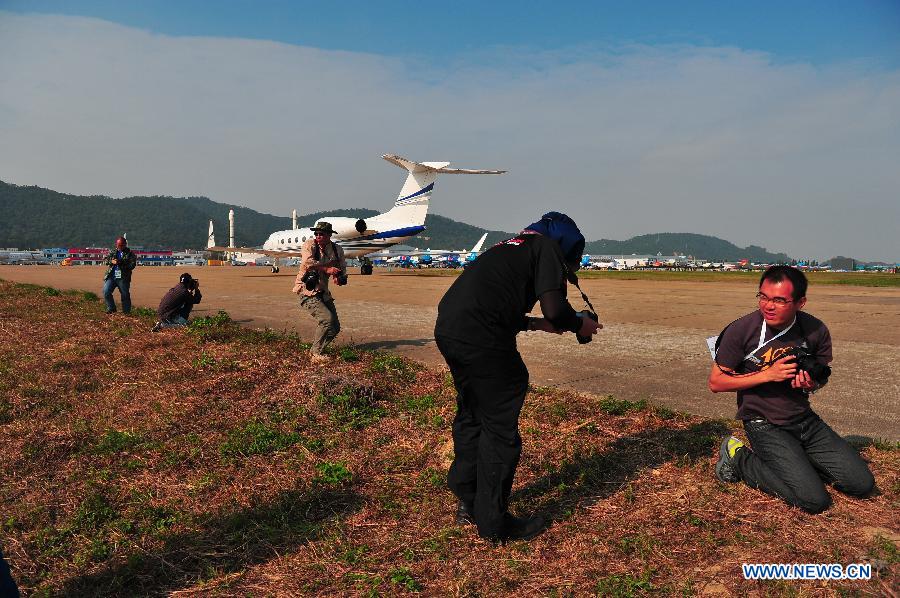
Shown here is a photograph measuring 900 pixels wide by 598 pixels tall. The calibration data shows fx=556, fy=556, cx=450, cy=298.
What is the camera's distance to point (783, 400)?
3.68 meters

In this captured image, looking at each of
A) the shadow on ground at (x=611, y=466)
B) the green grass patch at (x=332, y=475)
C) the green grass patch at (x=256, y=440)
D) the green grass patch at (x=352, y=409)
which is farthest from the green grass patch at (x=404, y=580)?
the green grass patch at (x=352, y=409)

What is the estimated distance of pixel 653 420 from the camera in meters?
4.98

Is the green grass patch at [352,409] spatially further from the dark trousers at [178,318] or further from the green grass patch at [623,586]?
the dark trousers at [178,318]

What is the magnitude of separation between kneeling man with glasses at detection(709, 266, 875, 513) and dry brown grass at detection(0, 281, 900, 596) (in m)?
0.15

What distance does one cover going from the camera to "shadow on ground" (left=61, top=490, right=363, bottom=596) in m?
2.82

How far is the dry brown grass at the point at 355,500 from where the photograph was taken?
2822 mm

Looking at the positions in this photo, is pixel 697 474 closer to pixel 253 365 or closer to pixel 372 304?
pixel 253 365

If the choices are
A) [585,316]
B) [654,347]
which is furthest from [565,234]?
[654,347]

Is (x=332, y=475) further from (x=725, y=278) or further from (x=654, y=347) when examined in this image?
(x=725, y=278)

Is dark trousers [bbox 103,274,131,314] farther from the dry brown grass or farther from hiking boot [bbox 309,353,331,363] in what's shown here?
hiking boot [bbox 309,353,331,363]

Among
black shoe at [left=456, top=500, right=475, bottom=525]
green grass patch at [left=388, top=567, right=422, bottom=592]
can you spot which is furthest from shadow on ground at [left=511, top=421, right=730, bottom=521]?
green grass patch at [left=388, top=567, right=422, bottom=592]

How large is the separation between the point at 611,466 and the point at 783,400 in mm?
1239

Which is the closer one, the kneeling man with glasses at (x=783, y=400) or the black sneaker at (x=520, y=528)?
the black sneaker at (x=520, y=528)

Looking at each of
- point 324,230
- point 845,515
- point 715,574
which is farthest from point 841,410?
point 324,230
